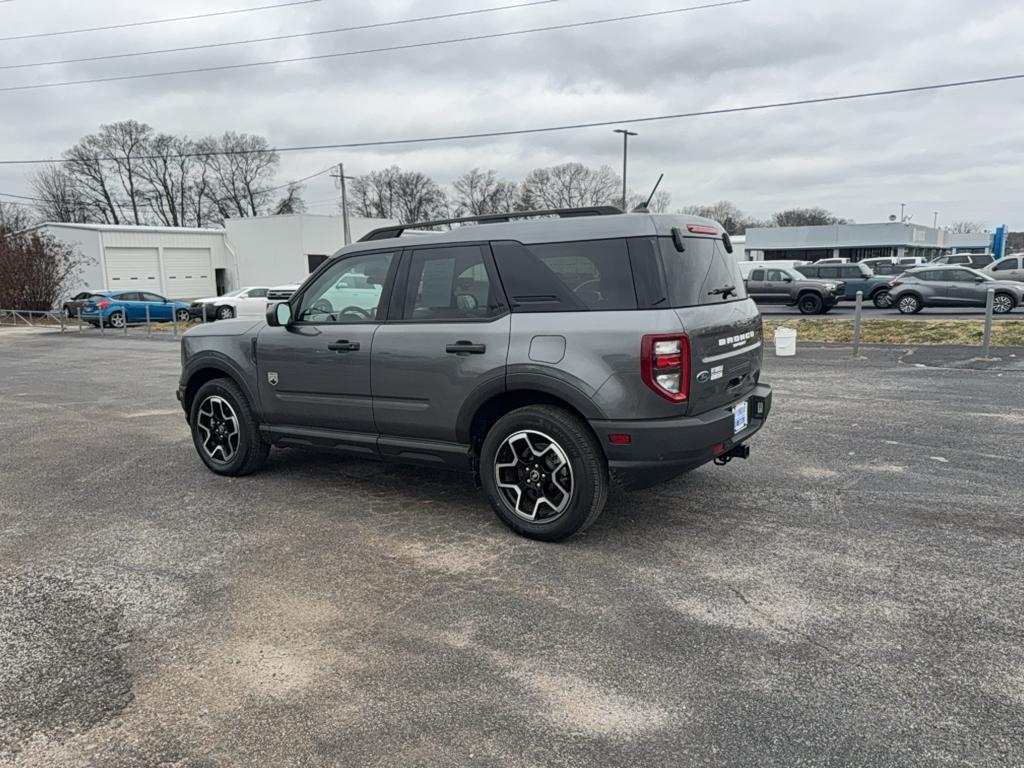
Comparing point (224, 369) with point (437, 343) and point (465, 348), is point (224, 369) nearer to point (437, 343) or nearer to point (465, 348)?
point (437, 343)

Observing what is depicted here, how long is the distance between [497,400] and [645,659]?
6.25 ft

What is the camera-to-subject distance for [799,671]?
2.93m

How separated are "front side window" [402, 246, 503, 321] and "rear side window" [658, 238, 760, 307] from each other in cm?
104

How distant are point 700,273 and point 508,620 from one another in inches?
91.0

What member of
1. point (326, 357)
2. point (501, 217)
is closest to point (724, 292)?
point (501, 217)

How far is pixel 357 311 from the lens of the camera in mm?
5117

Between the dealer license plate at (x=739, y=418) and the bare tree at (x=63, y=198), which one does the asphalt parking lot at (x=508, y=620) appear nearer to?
the dealer license plate at (x=739, y=418)

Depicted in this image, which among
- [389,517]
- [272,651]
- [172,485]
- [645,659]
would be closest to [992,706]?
[645,659]

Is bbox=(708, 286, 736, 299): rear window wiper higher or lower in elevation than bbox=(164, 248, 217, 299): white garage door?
lower

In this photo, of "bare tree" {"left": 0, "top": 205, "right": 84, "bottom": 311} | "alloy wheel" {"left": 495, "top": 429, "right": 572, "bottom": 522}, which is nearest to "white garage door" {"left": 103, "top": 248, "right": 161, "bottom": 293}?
"bare tree" {"left": 0, "top": 205, "right": 84, "bottom": 311}

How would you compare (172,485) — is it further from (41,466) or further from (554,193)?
(554,193)

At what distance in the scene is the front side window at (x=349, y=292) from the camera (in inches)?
198

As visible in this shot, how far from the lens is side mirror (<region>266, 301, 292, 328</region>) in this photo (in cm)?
530

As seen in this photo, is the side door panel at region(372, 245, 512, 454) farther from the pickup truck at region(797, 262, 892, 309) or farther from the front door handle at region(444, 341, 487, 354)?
the pickup truck at region(797, 262, 892, 309)
